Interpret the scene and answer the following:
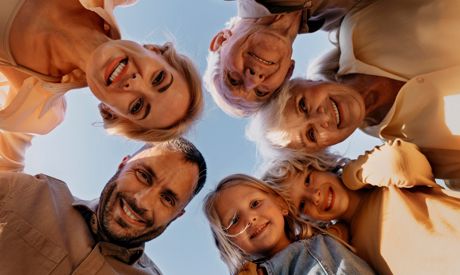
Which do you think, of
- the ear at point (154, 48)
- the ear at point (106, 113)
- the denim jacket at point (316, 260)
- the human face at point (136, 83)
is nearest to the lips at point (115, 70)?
the human face at point (136, 83)

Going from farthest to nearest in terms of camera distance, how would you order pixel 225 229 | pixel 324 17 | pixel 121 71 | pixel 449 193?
pixel 324 17, pixel 225 229, pixel 121 71, pixel 449 193

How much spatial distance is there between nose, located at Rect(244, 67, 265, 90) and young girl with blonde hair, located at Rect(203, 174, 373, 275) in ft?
1.49

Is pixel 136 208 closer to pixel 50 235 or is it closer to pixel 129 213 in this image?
pixel 129 213

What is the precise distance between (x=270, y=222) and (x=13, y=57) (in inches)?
52.2

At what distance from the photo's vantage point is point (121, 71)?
1.66 metres

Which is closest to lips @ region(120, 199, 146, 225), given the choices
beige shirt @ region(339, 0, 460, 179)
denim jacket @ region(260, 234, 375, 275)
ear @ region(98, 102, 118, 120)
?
ear @ region(98, 102, 118, 120)

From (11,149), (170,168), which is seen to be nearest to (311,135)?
(170,168)

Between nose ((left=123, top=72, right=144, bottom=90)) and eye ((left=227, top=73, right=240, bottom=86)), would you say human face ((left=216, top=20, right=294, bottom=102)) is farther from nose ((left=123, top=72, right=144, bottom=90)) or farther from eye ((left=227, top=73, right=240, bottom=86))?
nose ((left=123, top=72, right=144, bottom=90))

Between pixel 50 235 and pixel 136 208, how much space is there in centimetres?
37

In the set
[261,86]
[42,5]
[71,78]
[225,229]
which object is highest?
[42,5]

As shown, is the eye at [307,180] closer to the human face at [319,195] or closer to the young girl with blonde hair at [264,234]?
the human face at [319,195]

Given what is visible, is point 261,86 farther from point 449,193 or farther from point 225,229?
point 449,193

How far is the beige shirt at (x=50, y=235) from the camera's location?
4.87 feet

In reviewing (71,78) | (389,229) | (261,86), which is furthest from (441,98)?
(71,78)
